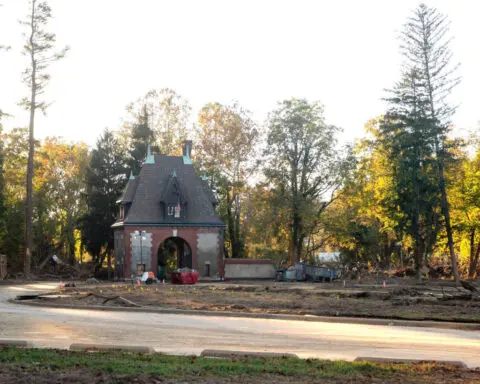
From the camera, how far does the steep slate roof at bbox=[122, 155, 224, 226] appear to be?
6025 cm

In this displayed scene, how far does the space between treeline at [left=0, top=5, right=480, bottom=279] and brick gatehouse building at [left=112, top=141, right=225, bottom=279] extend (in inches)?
247

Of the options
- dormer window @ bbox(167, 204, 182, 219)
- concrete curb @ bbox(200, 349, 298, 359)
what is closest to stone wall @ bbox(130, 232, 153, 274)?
dormer window @ bbox(167, 204, 182, 219)

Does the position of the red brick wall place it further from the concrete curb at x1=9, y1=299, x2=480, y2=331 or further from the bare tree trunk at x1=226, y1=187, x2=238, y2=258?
the concrete curb at x1=9, y1=299, x2=480, y2=331

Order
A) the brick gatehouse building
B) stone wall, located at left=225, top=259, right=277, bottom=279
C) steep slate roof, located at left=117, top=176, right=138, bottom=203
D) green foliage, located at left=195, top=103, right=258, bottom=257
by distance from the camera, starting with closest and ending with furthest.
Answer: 1. the brick gatehouse building
2. steep slate roof, located at left=117, top=176, right=138, bottom=203
3. stone wall, located at left=225, top=259, right=277, bottom=279
4. green foliage, located at left=195, top=103, right=258, bottom=257

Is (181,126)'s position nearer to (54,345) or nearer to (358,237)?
(358,237)

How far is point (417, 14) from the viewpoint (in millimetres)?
50906

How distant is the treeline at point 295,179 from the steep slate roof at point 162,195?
18.7 ft

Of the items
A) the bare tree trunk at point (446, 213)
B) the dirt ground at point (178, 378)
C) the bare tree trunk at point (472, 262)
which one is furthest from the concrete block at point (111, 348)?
the bare tree trunk at point (472, 262)

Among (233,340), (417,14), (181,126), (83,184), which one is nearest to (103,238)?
(83,184)

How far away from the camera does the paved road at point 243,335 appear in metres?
14.9

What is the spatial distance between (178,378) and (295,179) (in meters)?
56.4

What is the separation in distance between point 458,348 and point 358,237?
53310 mm

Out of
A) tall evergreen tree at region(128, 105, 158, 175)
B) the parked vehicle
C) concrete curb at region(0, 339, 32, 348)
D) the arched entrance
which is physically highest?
tall evergreen tree at region(128, 105, 158, 175)

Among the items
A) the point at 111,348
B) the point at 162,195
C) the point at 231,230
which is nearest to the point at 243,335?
the point at 111,348
